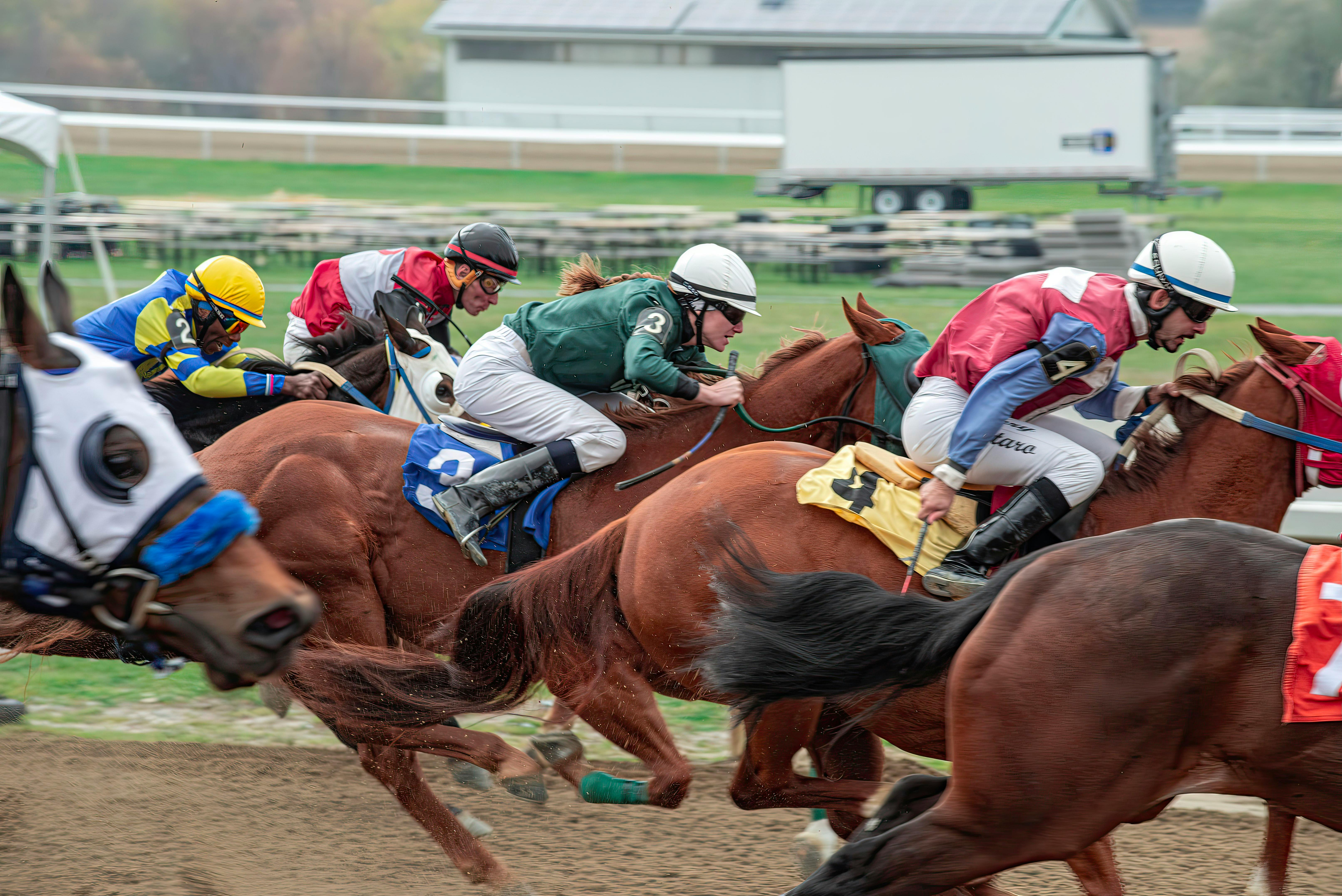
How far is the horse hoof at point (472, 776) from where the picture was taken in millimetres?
4867

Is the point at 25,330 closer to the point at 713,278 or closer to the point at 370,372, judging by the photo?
the point at 713,278

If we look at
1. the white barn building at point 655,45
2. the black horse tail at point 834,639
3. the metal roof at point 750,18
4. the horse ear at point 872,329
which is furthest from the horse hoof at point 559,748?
the white barn building at point 655,45

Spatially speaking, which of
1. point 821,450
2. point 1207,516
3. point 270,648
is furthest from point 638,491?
point 270,648

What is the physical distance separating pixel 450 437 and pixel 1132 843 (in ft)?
9.26

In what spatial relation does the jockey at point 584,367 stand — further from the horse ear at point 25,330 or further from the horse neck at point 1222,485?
the horse ear at point 25,330

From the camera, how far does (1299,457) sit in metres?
3.76

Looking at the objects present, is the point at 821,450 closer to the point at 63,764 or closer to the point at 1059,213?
the point at 63,764

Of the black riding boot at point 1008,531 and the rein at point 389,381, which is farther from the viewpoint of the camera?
the rein at point 389,381

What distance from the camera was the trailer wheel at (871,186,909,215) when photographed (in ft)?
65.3

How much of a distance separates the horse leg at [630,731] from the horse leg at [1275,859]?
1.72 meters

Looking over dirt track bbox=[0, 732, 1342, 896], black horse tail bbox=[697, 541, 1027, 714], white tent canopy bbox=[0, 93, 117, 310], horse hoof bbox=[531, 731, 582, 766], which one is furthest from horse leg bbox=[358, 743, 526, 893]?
white tent canopy bbox=[0, 93, 117, 310]

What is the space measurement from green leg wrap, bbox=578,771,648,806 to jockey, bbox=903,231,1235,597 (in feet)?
3.76

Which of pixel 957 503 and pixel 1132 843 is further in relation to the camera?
pixel 1132 843

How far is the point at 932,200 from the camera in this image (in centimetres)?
1981
